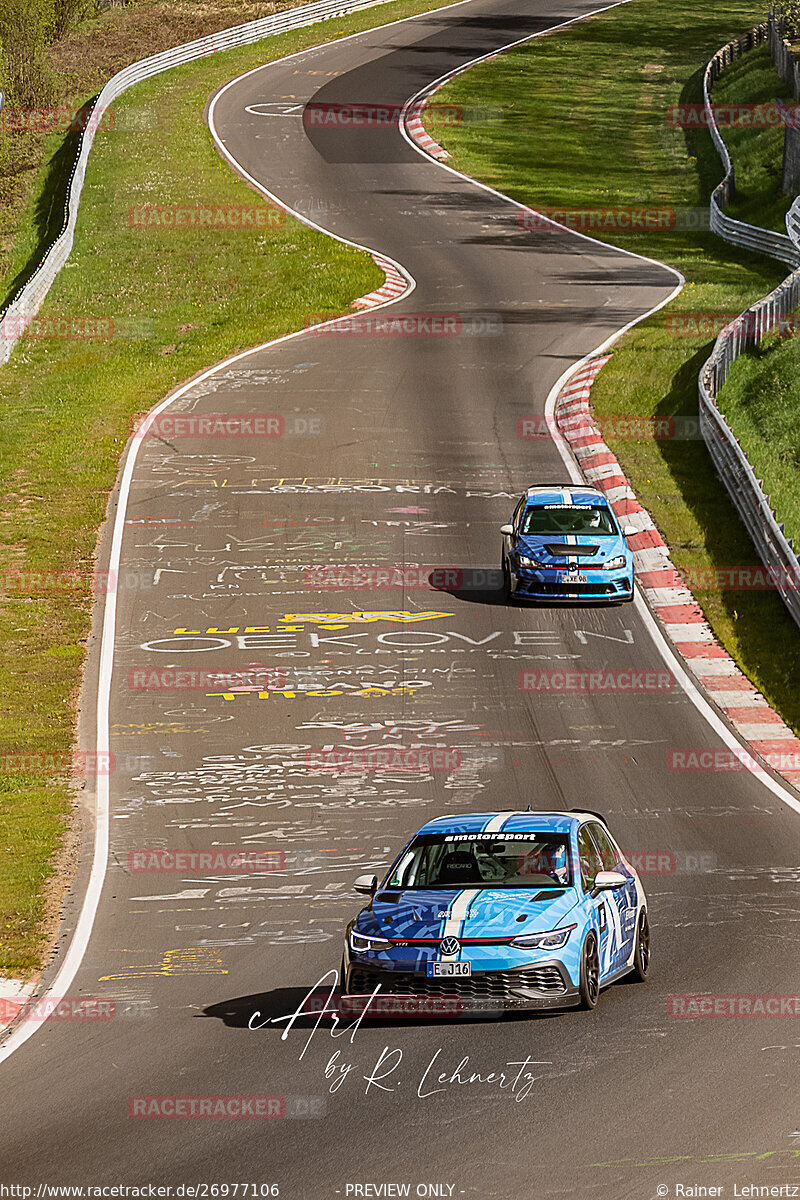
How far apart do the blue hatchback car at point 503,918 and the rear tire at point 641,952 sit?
A: 10 millimetres

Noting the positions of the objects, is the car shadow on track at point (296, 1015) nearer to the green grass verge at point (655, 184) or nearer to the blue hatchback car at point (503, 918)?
the blue hatchback car at point (503, 918)

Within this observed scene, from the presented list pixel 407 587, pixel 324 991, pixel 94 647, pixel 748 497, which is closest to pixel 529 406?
pixel 748 497

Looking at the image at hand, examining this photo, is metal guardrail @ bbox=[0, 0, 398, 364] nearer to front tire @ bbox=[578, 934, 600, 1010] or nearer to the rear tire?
the rear tire

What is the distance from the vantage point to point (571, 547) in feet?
82.7

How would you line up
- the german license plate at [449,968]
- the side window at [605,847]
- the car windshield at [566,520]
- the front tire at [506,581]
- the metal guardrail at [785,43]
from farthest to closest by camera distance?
1. the metal guardrail at [785,43]
2. the car windshield at [566,520]
3. the front tire at [506,581]
4. the side window at [605,847]
5. the german license plate at [449,968]

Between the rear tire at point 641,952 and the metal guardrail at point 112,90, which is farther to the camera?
the metal guardrail at point 112,90

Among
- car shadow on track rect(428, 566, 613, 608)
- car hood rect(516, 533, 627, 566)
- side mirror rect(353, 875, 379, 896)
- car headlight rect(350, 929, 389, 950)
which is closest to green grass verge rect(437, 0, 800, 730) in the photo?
car hood rect(516, 533, 627, 566)

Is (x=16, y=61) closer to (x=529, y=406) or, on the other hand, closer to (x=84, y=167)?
(x=84, y=167)

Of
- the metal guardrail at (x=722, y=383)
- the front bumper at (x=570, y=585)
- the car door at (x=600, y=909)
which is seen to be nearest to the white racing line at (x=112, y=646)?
the front bumper at (x=570, y=585)

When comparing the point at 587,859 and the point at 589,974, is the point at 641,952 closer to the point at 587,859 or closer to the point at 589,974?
the point at 587,859

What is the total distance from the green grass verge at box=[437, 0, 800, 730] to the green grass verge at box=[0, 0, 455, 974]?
10.0 meters

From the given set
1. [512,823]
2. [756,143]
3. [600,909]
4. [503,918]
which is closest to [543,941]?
[503,918]

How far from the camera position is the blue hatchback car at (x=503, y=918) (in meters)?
10.8

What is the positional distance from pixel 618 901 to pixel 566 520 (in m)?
14.5
